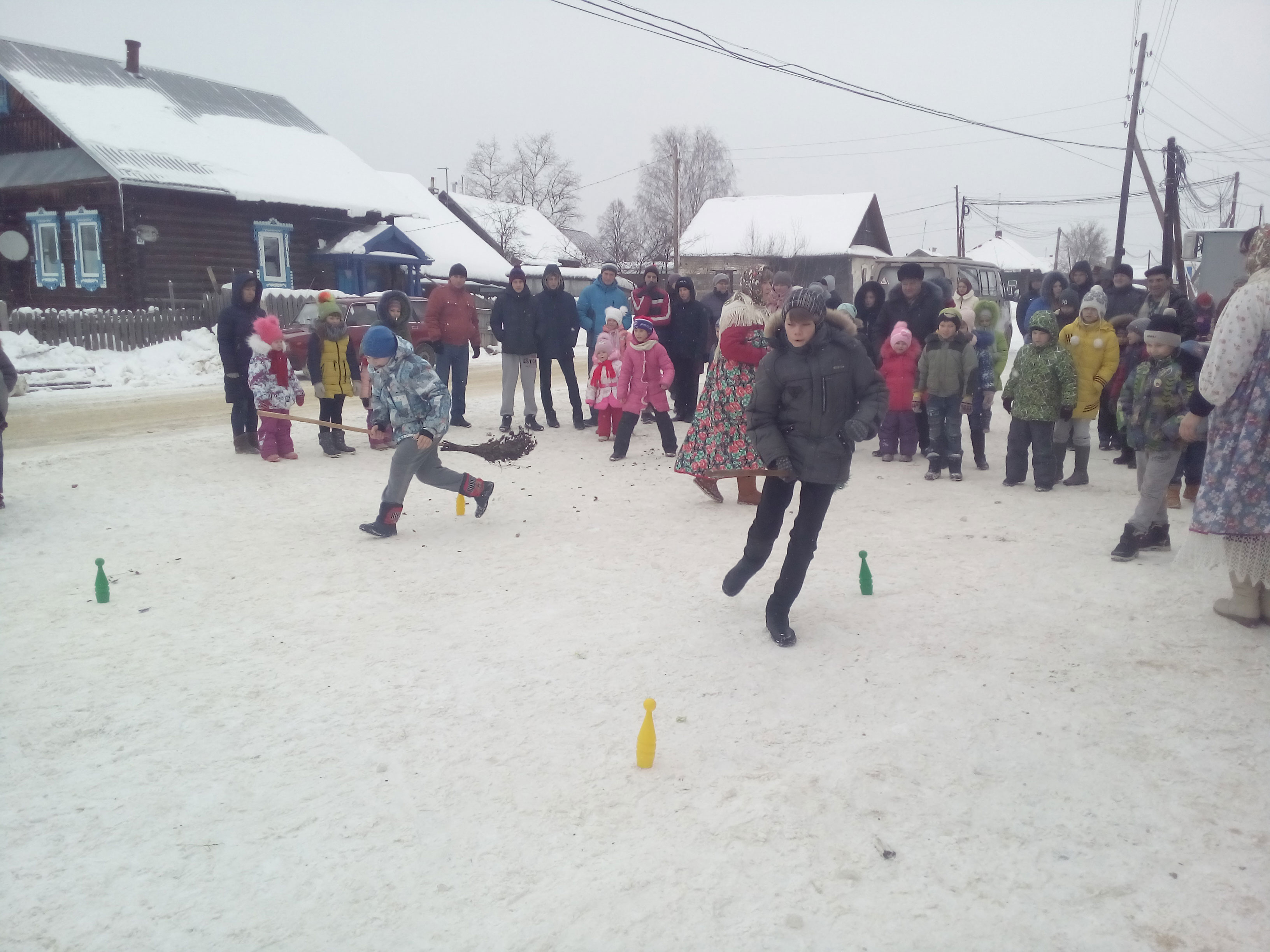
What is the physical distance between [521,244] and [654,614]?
50428 mm

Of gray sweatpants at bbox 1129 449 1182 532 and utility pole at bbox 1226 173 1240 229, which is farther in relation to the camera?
utility pole at bbox 1226 173 1240 229

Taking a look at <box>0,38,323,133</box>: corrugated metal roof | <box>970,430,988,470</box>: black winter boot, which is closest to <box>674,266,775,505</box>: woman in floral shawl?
<box>970,430,988,470</box>: black winter boot

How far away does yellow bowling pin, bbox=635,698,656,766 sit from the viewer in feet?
11.8

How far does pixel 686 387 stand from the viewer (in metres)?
11.6

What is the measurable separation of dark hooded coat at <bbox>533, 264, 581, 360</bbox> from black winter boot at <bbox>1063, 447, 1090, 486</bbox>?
5.77 m

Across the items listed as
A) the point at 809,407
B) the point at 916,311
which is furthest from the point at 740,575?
the point at 916,311

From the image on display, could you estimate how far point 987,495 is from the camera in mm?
8250

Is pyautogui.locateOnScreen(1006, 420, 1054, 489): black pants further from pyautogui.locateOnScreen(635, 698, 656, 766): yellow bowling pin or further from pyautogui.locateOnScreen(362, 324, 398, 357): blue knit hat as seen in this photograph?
pyautogui.locateOnScreen(635, 698, 656, 766): yellow bowling pin

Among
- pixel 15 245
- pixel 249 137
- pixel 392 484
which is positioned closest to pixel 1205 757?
pixel 392 484

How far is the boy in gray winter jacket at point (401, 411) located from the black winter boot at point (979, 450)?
5276 millimetres

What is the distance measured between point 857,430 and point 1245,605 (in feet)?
7.52

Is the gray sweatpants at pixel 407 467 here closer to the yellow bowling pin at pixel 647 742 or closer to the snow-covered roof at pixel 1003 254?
the yellow bowling pin at pixel 647 742

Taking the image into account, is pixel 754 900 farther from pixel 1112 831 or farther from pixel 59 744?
pixel 59 744

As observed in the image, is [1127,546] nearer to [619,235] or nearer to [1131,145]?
[1131,145]
